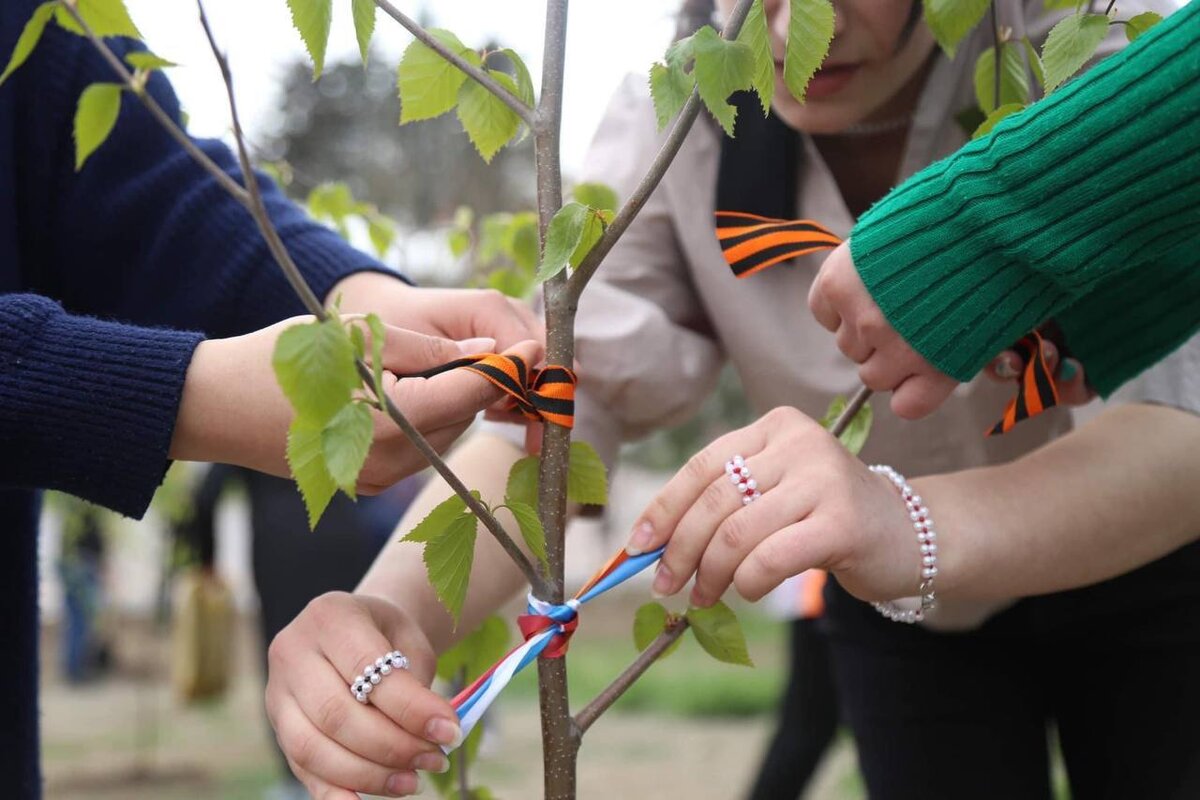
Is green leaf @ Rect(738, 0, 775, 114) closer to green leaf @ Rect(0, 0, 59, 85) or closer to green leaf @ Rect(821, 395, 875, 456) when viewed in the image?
green leaf @ Rect(821, 395, 875, 456)

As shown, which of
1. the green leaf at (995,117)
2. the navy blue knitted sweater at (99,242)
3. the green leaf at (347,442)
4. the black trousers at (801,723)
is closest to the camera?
the green leaf at (347,442)

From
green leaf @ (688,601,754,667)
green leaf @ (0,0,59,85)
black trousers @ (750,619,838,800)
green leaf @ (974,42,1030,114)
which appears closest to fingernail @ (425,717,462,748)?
green leaf @ (688,601,754,667)

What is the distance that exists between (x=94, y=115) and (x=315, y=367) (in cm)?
30

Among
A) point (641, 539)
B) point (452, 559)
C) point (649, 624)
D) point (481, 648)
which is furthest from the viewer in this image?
point (481, 648)

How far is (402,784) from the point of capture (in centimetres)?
107

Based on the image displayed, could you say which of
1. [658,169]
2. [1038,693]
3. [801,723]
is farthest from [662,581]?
[801,723]

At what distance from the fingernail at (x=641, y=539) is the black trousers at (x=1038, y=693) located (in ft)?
2.37

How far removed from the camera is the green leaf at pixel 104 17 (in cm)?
89

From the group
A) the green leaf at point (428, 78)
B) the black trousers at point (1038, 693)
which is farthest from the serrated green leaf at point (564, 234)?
the black trousers at point (1038, 693)

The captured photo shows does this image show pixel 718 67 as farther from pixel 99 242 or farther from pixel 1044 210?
pixel 99 242

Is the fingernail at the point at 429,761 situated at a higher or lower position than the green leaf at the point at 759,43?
lower

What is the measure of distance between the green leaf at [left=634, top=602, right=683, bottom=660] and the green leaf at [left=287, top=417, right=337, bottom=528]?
1.54 feet

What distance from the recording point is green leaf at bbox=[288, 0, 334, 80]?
2.92ft

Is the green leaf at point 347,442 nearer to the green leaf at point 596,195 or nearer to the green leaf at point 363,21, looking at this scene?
the green leaf at point 363,21
